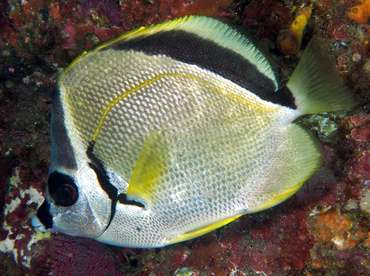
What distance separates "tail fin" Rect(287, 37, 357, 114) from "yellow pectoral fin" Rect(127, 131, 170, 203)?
784mm

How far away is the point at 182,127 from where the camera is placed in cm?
120

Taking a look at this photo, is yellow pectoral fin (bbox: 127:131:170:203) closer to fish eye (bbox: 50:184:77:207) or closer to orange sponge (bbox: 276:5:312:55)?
fish eye (bbox: 50:184:77:207)

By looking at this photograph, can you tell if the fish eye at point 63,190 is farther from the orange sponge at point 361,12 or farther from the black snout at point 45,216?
the orange sponge at point 361,12

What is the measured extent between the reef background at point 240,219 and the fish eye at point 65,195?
1.30 meters

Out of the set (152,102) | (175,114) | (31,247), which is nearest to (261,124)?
(175,114)

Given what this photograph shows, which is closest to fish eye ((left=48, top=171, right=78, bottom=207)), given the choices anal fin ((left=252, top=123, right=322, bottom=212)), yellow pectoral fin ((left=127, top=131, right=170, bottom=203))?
yellow pectoral fin ((left=127, top=131, right=170, bottom=203))

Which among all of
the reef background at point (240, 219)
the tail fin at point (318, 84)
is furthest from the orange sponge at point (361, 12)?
the tail fin at point (318, 84)

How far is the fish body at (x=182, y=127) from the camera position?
120cm

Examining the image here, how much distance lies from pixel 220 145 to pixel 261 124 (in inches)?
10.7

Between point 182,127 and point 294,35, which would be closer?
point 182,127

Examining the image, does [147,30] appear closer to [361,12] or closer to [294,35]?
[294,35]

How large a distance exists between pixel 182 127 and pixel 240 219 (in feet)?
4.68

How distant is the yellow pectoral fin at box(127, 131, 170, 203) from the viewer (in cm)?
120

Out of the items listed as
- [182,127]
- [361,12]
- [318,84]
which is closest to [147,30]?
[182,127]
